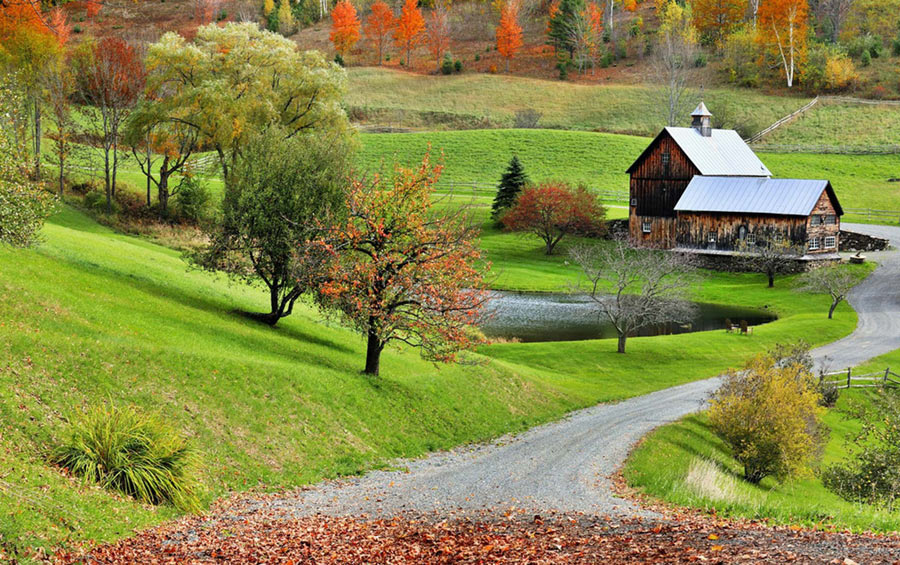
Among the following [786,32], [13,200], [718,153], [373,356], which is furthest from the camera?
[786,32]

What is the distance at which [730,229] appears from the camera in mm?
73375

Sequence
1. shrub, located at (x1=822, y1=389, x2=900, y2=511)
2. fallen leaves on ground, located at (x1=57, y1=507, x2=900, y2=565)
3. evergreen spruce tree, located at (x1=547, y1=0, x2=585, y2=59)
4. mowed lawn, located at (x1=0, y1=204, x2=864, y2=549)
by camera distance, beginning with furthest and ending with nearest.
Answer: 1. evergreen spruce tree, located at (x1=547, y1=0, x2=585, y2=59)
2. shrub, located at (x1=822, y1=389, x2=900, y2=511)
3. mowed lawn, located at (x1=0, y1=204, x2=864, y2=549)
4. fallen leaves on ground, located at (x1=57, y1=507, x2=900, y2=565)

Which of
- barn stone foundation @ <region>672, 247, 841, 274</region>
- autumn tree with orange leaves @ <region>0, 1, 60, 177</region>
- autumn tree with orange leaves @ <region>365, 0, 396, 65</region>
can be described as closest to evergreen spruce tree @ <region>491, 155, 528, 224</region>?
barn stone foundation @ <region>672, 247, 841, 274</region>

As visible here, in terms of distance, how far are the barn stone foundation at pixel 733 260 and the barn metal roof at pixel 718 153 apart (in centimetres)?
857

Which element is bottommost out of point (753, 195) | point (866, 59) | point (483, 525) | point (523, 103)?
point (483, 525)

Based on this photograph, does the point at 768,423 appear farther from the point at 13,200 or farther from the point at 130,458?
the point at 13,200

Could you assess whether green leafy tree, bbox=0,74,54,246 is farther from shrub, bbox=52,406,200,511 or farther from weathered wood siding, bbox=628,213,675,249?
weathered wood siding, bbox=628,213,675,249

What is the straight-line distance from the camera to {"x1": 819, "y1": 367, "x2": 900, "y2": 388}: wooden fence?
132 ft

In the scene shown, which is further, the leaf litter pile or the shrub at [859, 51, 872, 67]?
the shrub at [859, 51, 872, 67]

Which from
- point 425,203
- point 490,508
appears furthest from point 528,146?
point 490,508

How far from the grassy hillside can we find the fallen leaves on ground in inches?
4117

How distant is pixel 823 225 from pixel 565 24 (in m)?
77.8

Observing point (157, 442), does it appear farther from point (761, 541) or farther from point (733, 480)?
point (733, 480)

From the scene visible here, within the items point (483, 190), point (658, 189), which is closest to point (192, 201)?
point (658, 189)
